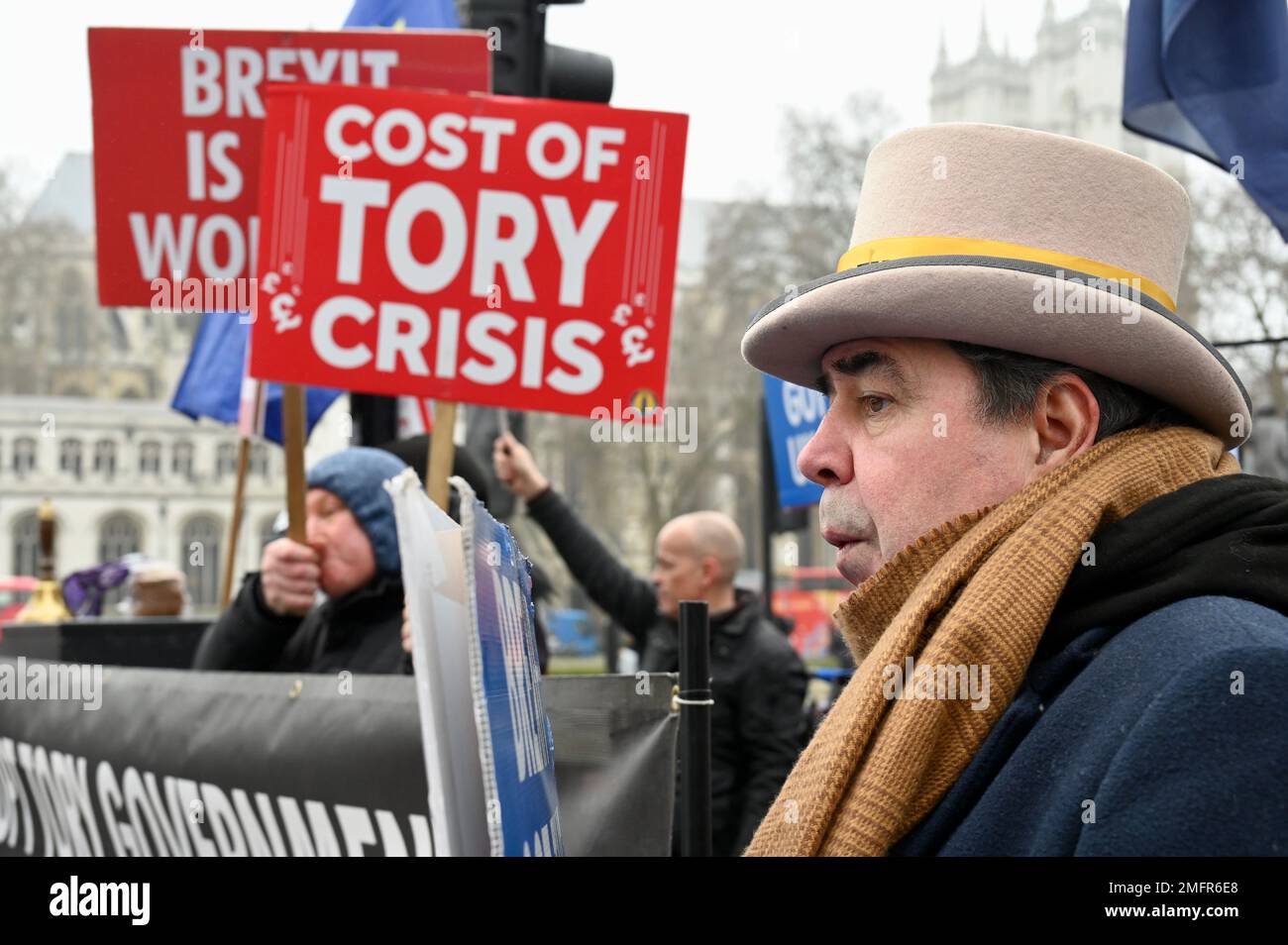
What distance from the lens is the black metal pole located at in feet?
7.91

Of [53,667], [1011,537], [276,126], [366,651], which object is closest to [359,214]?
[276,126]

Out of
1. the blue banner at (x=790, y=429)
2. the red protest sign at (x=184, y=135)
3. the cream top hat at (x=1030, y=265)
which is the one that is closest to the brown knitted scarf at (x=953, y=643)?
the cream top hat at (x=1030, y=265)

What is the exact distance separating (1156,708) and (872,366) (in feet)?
2.06

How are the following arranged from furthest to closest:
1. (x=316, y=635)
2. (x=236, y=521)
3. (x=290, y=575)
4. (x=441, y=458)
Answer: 1. (x=236, y=521)
2. (x=316, y=635)
3. (x=290, y=575)
4. (x=441, y=458)

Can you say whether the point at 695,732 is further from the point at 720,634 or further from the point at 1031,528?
the point at 720,634

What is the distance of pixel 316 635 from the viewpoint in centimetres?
388

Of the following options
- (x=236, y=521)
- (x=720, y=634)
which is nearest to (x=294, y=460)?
(x=720, y=634)

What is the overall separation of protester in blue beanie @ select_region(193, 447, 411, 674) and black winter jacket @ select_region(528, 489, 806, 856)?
116 centimetres

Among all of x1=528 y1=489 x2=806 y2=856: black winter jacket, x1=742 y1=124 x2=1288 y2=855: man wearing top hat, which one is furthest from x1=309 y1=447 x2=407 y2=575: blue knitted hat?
x1=742 y1=124 x2=1288 y2=855: man wearing top hat

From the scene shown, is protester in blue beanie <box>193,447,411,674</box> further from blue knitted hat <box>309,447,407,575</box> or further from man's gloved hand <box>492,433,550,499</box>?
man's gloved hand <box>492,433,550,499</box>

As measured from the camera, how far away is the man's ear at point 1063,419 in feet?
5.86

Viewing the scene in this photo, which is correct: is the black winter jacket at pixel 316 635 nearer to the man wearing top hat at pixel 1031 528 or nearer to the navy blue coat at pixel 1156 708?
the man wearing top hat at pixel 1031 528

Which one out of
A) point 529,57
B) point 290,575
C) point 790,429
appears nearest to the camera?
point 290,575
